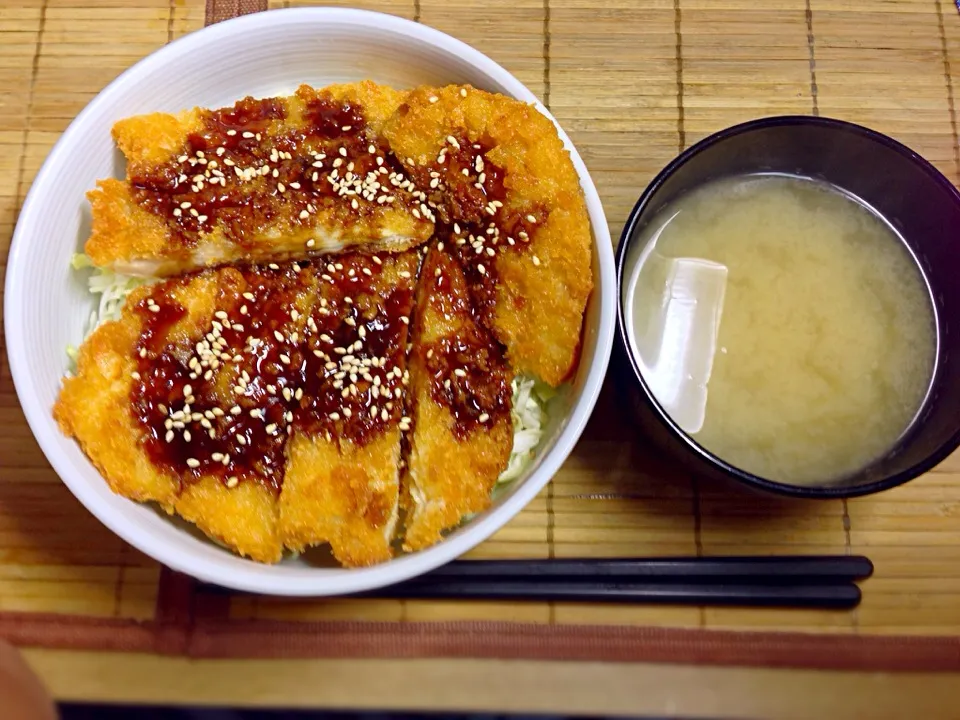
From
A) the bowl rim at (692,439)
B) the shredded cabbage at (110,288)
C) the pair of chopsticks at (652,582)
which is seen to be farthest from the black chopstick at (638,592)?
the shredded cabbage at (110,288)

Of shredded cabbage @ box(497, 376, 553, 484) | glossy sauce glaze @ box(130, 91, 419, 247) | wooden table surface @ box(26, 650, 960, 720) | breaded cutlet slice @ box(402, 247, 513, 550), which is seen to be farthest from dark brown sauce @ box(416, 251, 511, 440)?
wooden table surface @ box(26, 650, 960, 720)

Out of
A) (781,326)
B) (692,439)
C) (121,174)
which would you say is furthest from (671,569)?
(121,174)

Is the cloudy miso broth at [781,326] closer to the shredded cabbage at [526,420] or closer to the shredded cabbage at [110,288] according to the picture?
the shredded cabbage at [526,420]

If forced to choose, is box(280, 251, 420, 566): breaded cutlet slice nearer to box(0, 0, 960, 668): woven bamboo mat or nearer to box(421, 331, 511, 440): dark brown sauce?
box(421, 331, 511, 440): dark brown sauce

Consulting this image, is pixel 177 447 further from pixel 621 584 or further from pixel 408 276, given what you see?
pixel 621 584

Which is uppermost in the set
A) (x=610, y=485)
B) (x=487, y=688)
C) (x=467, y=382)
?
(x=467, y=382)

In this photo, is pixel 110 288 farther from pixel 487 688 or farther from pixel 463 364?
pixel 487 688

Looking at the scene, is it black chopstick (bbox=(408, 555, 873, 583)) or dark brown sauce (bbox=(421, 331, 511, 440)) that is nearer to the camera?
dark brown sauce (bbox=(421, 331, 511, 440))
